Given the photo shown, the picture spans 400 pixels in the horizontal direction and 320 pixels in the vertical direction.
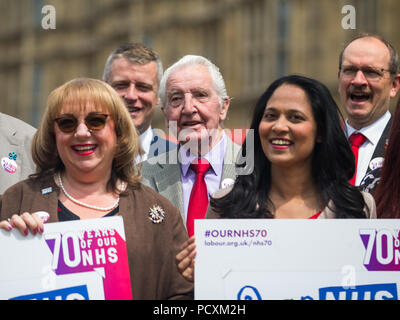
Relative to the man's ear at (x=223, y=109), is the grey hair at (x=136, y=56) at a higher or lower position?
higher

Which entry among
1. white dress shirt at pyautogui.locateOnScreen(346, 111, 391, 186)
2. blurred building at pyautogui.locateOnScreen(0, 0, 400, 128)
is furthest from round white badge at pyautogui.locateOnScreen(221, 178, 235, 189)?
blurred building at pyautogui.locateOnScreen(0, 0, 400, 128)

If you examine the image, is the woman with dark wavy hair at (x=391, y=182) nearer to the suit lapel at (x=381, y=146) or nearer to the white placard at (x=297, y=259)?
the white placard at (x=297, y=259)

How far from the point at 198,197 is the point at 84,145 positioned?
1.00 m

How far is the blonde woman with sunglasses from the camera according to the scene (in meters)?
4.81

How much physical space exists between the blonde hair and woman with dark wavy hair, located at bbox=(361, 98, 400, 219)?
125 centimetres

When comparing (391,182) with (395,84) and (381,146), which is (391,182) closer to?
(381,146)

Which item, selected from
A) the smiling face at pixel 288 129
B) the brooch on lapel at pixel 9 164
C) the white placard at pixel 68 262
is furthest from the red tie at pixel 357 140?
the brooch on lapel at pixel 9 164

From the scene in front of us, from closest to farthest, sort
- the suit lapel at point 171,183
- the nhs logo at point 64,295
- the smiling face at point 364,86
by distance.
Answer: the nhs logo at point 64,295
the suit lapel at point 171,183
the smiling face at point 364,86

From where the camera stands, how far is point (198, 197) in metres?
5.67

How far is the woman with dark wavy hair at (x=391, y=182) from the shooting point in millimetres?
5059

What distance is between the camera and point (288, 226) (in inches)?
188

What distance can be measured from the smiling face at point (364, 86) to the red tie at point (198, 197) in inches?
39.9

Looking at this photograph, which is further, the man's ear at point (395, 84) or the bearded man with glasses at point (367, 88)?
the man's ear at point (395, 84)

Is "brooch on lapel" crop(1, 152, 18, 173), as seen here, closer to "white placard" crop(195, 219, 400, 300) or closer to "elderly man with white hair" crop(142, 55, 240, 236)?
"elderly man with white hair" crop(142, 55, 240, 236)
